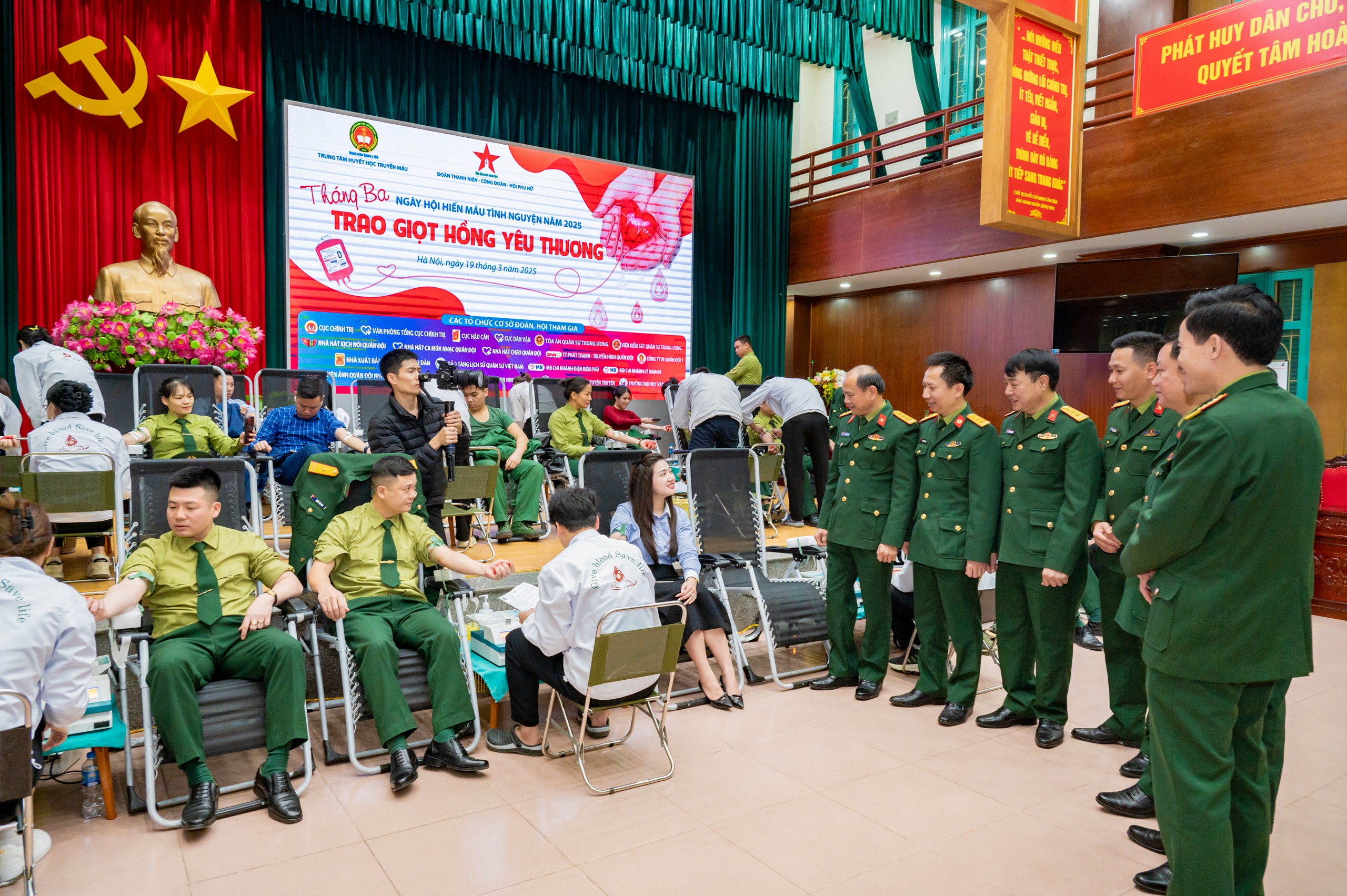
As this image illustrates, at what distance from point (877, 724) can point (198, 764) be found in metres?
2.73

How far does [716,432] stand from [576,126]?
535cm

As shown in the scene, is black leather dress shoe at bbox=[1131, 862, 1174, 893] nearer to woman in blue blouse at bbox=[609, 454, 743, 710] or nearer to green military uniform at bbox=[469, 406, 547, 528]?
woman in blue blouse at bbox=[609, 454, 743, 710]

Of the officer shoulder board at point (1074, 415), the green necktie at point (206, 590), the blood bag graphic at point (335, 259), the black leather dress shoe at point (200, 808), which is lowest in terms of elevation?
the black leather dress shoe at point (200, 808)

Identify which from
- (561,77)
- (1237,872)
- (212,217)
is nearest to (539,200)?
(561,77)

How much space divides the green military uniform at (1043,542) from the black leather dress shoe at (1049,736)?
0.02 m

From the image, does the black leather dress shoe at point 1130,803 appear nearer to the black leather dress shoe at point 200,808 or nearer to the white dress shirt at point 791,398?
the black leather dress shoe at point 200,808

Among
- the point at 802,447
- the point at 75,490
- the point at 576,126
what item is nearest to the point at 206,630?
the point at 75,490

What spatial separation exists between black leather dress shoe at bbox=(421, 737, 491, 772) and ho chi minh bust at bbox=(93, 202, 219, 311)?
18.6 feet

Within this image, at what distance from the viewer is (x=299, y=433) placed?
17.7 feet

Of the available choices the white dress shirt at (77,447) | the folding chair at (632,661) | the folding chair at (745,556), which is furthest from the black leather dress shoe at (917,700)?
the white dress shirt at (77,447)

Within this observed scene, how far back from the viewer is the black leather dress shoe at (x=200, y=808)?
9.18 feet

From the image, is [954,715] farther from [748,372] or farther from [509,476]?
[748,372]

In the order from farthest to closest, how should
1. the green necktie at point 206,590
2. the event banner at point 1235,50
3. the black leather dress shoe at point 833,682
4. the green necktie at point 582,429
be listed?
1. the green necktie at point 582,429
2. the event banner at point 1235,50
3. the black leather dress shoe at point 833,682
4. the green necktie at point 206,590

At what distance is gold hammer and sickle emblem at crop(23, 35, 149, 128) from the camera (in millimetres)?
7254
